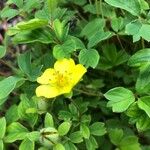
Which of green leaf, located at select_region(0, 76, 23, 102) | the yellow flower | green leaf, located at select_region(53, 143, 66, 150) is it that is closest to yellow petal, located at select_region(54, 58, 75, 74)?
the yellow flower

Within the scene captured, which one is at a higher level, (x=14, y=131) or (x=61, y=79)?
(x=61, y=79)

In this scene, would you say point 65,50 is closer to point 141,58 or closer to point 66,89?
point 66,89

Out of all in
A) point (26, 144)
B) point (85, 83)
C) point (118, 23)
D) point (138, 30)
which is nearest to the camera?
point (138, 30)

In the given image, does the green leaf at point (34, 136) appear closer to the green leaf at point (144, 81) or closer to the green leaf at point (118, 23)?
the green leaf at point (144, 81)

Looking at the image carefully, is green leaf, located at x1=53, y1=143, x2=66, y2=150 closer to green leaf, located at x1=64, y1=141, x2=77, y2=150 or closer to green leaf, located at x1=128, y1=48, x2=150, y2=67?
green leaf, located at x1=64, y1=141, x2=77, y2=150

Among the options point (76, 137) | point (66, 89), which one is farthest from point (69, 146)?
point (66, 89)

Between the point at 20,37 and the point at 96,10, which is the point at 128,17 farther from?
the point at 20,37
